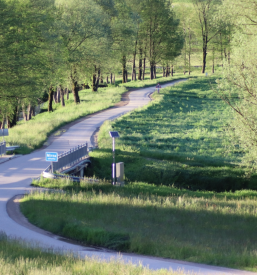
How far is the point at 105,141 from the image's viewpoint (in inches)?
1072

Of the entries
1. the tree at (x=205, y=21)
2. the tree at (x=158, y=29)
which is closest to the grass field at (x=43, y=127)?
the tree at (x=158, y=29)

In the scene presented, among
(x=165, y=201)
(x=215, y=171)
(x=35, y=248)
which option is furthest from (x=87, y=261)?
(x=215, y=171)

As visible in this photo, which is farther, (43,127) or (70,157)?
(43,127)

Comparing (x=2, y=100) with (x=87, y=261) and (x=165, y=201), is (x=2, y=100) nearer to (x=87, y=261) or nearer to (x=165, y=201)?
(x=165, y=201)

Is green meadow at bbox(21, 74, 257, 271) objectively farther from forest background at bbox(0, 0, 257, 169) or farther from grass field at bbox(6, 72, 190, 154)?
grass field at bbox(6, 72, 190, 154)

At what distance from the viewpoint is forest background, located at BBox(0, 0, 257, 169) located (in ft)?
59.0

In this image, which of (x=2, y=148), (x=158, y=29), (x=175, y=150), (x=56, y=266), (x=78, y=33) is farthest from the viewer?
(x=158, y=29)

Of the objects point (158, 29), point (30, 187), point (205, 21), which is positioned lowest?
point (30, 187)

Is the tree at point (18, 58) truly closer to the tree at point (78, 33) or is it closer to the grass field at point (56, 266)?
the tree at point (78, 33)

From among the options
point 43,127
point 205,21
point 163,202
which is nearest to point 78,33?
point 43,127

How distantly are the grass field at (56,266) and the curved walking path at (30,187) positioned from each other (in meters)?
0.67

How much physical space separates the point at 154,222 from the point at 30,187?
6.62m

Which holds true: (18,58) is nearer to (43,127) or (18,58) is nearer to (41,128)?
(41,128)

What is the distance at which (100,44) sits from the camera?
5184cm
